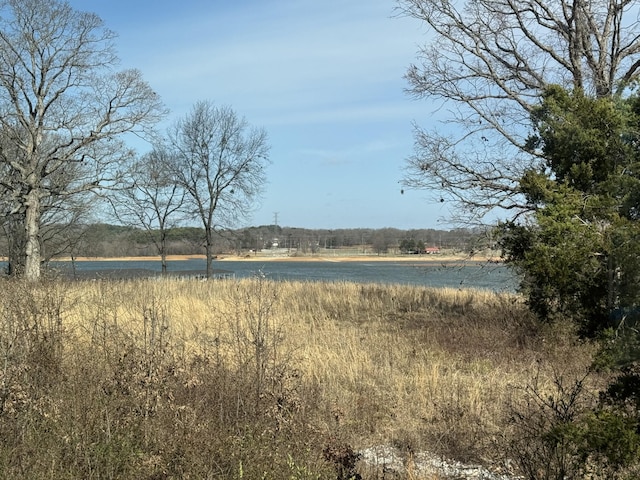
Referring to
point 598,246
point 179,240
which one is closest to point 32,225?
point 179,240

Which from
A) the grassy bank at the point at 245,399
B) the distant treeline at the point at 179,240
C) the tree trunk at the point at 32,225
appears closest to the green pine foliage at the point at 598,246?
the grassy bank at the point at 245,399

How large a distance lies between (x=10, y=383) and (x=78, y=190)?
21.3 m

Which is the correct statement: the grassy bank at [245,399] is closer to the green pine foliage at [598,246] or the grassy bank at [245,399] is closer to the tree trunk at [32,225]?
the green pine foliage at [598,246]

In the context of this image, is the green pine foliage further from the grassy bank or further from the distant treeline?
the distant treeline

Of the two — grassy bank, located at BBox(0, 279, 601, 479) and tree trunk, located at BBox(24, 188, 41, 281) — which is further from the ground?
tree trunk, located at BBox(24, 188, 41, 281)

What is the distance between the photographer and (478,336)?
39.3 ft

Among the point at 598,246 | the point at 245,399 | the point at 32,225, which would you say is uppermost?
the point at 32,225

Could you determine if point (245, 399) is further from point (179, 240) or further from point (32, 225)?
point (179, 240)

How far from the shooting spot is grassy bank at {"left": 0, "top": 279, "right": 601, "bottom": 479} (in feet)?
13.3

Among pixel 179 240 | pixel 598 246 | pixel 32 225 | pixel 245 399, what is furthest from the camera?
pixel 179 240

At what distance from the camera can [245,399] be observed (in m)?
5.25

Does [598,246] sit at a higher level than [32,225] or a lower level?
lower

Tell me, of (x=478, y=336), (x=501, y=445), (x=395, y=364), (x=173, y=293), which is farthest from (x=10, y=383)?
(x=173, y=293)

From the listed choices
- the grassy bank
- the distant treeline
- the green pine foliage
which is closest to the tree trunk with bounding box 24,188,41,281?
the distant treeline
